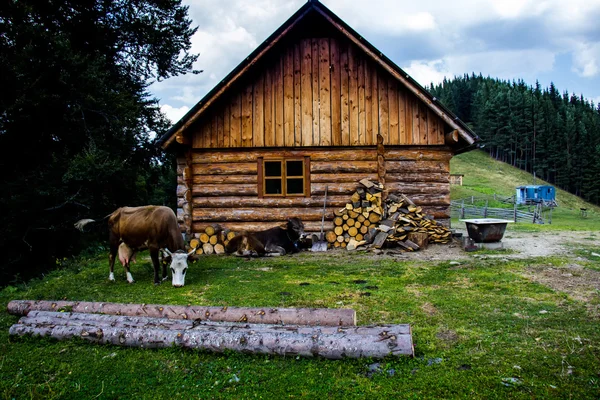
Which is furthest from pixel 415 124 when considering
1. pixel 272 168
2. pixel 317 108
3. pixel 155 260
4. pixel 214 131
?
pixel 155 260

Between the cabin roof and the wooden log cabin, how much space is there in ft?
1.77

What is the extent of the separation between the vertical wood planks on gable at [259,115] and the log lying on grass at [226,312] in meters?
7.74

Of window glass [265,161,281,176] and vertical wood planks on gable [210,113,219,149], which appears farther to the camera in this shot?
window glass [265,161,281,176]

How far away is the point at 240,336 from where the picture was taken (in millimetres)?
4648

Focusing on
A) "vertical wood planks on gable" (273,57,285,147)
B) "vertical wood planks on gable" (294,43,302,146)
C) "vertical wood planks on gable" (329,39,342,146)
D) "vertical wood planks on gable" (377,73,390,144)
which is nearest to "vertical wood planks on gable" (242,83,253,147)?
"vertical wood planks on gable" (273,57,285,147)

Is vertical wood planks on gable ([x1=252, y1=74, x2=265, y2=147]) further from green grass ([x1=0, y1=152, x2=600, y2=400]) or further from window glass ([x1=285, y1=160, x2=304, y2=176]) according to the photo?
→ green grass ([x1=0, y1=152, x2=600, y2=400])

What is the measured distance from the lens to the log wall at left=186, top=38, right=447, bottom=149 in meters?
12.7

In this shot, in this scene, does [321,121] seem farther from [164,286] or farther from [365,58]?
[164,286]

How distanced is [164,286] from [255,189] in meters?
5.48

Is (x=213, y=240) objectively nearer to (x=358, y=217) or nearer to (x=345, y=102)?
(x=358, y=217)

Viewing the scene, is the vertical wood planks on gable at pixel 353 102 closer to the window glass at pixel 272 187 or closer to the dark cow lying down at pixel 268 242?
the dark cow lying down at pixel 268 242

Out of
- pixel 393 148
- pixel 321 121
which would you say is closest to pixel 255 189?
pixel 321 121

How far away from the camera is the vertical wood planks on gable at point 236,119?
1274 centimetres

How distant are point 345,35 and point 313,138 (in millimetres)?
3260
